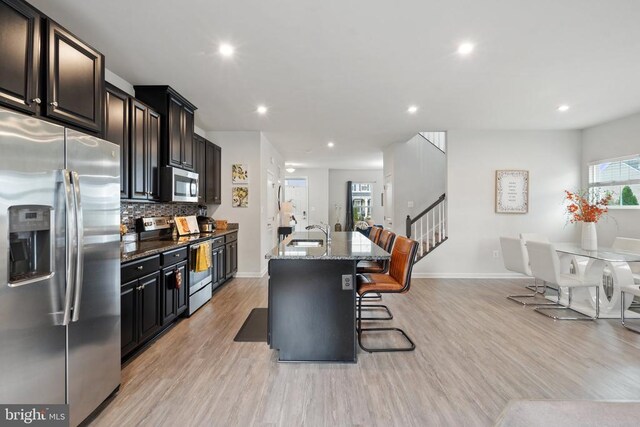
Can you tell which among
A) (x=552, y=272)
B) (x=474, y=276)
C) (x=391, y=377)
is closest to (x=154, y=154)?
(x=391, y=377)

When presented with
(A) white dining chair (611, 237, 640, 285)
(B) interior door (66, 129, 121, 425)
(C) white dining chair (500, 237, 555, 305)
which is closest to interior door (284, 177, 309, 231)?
(C) white dining chair (500, 237, 555, 305)

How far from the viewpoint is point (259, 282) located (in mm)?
5344

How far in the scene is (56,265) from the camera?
1.55 meters

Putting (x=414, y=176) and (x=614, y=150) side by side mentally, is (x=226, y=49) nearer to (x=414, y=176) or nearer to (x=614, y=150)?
(x=414, y=176)

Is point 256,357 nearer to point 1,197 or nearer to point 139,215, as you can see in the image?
point 1,197

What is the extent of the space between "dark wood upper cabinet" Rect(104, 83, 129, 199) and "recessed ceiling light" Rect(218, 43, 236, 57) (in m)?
1.09

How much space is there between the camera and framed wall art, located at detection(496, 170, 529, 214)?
5.68 m

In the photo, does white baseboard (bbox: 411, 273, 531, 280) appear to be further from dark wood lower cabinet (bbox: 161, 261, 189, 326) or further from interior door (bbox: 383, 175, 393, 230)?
dark wood lower cabinet (bbox: 161, 261, 189, 326)

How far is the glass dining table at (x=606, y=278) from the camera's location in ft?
11.5

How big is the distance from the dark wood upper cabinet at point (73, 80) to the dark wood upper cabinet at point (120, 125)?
60 cm

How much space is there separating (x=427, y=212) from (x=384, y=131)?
1.85 m

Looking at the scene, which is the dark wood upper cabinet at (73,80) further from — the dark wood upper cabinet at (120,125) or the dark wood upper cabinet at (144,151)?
the dark wood upper cabinet at (144,151)

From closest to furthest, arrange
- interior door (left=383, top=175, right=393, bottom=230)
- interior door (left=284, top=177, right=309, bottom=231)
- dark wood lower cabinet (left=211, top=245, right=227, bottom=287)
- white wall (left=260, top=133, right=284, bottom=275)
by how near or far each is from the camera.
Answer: dark wood lower cabinet (left=211, top=245, right=227, bottom=287) → white wall (left=260, top=133, right=284, bottom=275) → interior door (left=383, top=175, right=393, bottom=230) → interior door (left=284, top=177, right=309, bottom=231)

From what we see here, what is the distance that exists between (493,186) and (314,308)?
15.2 ft
